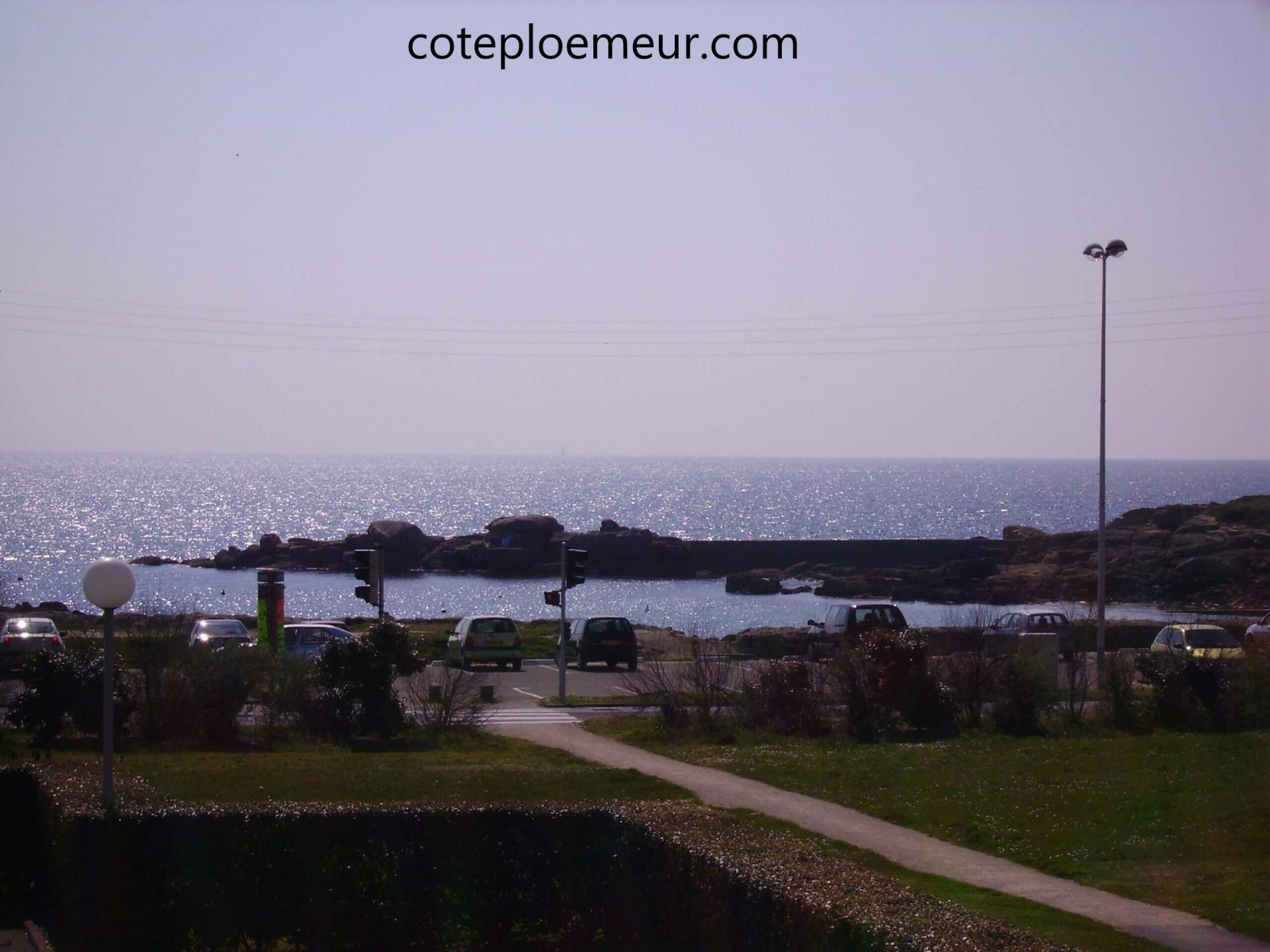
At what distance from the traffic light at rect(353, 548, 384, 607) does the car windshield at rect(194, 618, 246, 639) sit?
257 inches

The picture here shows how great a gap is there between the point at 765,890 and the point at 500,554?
78.1m

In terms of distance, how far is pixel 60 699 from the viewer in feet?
56.5

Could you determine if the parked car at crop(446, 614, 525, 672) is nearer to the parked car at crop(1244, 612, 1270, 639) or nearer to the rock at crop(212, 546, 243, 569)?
the parked car at crop(1244, 612, 1270, 639)

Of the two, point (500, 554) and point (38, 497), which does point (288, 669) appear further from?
point (38, 497)

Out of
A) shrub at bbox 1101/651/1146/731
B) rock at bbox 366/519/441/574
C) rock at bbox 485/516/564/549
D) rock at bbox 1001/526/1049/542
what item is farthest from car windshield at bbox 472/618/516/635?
rock at bbox 1001/526/1049/542

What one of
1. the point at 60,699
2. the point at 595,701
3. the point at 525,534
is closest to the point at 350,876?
the point at 60,699

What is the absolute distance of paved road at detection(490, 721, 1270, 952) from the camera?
873 cm

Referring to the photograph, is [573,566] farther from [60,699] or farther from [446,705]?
[60,699]

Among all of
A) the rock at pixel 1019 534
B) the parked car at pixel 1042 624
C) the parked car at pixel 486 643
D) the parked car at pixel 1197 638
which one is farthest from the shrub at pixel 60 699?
the rock at pixel 1019 534

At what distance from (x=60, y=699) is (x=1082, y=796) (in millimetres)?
12816

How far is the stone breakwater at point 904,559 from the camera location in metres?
57.2

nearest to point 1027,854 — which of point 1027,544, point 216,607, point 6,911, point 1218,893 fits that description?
point 1218,893

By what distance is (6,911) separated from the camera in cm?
1074

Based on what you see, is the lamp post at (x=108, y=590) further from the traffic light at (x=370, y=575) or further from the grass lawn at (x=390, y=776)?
the traffic light at (x=370, y=575)
